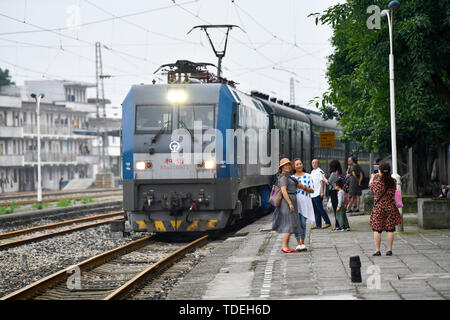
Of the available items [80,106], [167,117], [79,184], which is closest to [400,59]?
[167,117]

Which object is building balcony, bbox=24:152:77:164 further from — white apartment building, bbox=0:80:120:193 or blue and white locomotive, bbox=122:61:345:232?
blue and white locomotive, bbox=122:61:345:232

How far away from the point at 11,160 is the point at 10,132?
2659 millimetres

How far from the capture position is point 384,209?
1391 cm

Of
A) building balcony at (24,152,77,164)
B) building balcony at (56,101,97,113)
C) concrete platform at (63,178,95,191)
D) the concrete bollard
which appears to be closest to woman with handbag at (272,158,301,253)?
the concrete bollard

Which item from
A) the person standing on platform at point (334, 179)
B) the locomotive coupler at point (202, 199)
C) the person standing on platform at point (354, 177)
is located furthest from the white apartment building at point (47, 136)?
the person standing on platform at point (334, 179)

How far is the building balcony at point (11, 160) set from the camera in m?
71.7

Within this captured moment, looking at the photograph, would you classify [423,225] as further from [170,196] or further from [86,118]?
[86,118]

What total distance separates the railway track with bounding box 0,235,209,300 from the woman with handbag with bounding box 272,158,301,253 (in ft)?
7.23

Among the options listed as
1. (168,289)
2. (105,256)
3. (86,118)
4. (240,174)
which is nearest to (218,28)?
(240,174)

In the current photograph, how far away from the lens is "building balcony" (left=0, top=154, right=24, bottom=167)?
235 ft

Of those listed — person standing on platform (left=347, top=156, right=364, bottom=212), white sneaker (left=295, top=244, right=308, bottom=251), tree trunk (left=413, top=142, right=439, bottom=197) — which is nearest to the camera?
white sneaker (left=295, top=244, right=308, bottom=251)

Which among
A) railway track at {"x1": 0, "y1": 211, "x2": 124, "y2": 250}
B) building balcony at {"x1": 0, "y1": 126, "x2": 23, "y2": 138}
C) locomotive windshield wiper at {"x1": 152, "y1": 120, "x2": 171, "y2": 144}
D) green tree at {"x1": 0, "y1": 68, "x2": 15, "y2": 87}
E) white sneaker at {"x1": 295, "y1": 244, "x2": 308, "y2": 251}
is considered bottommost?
railway track at {"x1": 0, "y1": 211, "x2": 124, "y2": 250}

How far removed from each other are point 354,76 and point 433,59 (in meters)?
2.40

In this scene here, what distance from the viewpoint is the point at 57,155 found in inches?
3194
